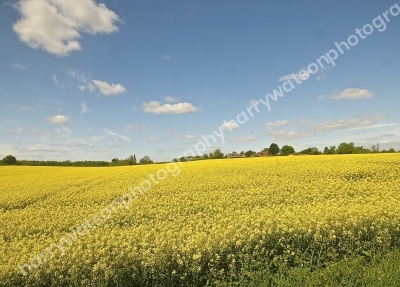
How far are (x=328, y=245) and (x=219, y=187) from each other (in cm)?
711

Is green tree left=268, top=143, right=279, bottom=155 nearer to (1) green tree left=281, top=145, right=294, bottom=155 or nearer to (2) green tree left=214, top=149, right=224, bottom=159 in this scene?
(1) green tree left=281, top=145, right=294, bottom=155

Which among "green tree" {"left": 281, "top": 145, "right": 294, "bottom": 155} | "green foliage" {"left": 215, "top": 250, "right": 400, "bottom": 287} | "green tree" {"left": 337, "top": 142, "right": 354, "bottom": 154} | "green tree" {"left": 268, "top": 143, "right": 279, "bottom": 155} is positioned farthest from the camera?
"green tree" {"left": 268, "top": 143, "right": 279, "bottom": 155}

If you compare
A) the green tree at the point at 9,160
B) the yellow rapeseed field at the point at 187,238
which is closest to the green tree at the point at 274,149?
the yellow rapeseed field at the point at 187,238

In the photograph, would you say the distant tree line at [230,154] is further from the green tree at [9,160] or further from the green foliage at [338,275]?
the green foliage at [338,275]

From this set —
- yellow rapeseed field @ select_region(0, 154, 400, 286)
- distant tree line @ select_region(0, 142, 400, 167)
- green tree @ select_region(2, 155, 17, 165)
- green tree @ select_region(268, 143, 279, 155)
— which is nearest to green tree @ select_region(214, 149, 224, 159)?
distant tree line @ select_region(0, 142, 400, 167)

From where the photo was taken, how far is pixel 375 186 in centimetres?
1120

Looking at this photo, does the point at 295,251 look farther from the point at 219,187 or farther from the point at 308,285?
the point at 219,187

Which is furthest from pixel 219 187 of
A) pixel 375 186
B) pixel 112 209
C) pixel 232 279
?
pixel 232 279

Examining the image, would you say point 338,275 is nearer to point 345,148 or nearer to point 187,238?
point 187,238

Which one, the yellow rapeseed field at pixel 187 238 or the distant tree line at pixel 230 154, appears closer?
the yellow rapeseed field at pixel 187 238

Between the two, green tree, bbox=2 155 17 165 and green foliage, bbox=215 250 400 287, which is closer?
green foliage, bbox=215 250 400 287

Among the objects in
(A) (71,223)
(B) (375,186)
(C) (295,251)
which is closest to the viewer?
(C) (295,251)

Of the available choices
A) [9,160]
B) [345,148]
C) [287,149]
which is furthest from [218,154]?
[9,160]

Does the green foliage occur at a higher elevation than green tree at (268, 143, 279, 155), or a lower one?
lower
